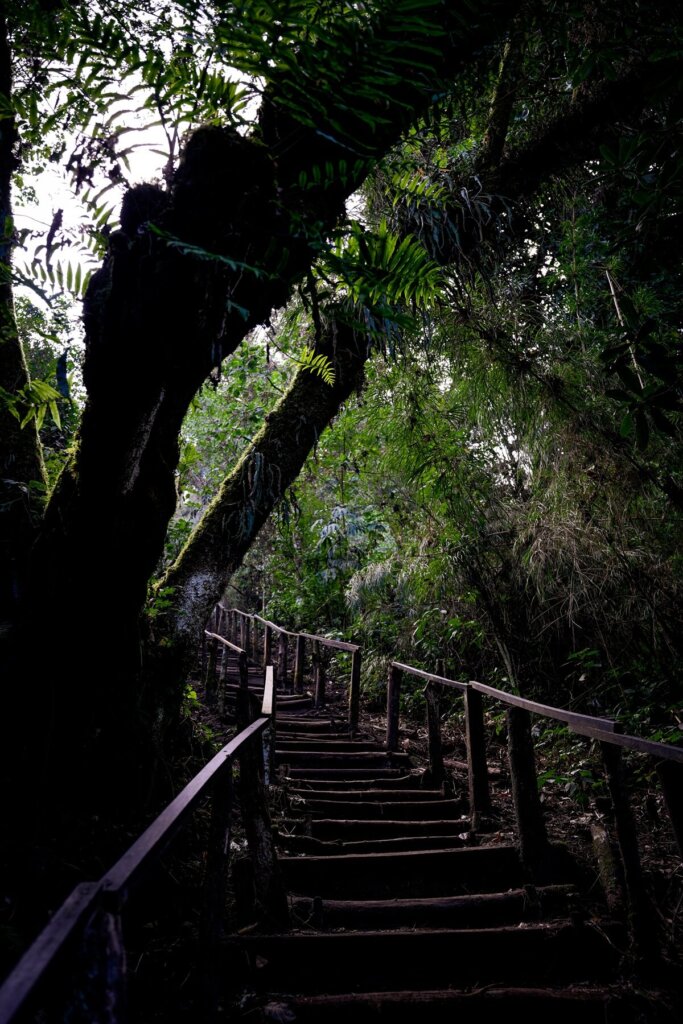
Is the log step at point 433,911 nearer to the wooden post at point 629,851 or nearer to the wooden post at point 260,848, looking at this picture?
the wooden post at point 260,848

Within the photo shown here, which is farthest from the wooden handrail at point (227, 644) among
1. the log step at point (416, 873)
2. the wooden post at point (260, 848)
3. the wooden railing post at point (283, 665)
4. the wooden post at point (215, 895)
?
the wooden post at point (215, 895)

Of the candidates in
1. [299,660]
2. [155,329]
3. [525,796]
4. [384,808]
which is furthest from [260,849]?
[299,660]

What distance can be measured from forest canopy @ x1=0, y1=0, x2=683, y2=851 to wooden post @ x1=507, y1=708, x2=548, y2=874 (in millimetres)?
1825

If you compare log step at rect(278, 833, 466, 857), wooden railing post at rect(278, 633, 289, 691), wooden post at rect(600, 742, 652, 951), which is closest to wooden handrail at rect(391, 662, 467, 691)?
log step at rect(278, 833, 466, 857)

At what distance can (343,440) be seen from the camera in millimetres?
8414

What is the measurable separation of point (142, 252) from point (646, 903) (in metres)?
3.17

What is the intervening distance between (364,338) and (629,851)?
3313 millimetres

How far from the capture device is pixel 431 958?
8.19 ft

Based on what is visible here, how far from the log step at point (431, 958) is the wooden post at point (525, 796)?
0.61 m

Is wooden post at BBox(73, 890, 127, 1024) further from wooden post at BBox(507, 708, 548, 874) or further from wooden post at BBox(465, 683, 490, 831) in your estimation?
wooden post at BBox(465, 683, 490, 831)

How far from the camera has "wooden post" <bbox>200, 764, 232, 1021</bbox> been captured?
1.98 meters

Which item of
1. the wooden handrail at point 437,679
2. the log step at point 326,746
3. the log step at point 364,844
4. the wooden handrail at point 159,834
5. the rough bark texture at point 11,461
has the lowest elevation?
the log step at point 364,844

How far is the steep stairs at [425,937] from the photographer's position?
2168 mm

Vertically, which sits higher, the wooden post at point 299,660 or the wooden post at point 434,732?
the wooden post at point 299,660
